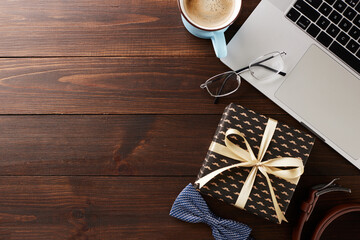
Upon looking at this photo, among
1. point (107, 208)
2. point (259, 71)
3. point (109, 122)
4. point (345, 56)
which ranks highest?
point (345, 56)

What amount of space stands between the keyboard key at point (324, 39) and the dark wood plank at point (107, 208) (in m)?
0.30

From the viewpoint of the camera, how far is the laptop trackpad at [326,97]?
71 centimetres

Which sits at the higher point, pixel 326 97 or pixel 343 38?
pixel 343 38

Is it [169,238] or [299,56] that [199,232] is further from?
[299,56]

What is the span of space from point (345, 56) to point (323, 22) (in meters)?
0.09

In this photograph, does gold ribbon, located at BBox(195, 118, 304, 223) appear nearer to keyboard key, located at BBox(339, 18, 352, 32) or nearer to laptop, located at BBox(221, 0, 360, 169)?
laptop, located at BBox(221, 0, 360, 169)

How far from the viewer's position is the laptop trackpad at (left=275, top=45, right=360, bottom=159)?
2.34 ft

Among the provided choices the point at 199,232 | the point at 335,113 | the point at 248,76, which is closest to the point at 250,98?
the point at 248,76

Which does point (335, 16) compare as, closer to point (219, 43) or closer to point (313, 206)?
point (219, 43)

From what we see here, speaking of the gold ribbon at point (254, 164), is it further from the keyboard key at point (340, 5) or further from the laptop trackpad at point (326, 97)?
the keyboard key at point (340, 5)

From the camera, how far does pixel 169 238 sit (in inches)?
29.4

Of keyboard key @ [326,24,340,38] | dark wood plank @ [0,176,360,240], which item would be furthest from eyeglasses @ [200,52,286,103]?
dark wood plank @ [0,176,360,240]

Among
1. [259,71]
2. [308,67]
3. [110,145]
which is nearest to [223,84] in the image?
[259,71]

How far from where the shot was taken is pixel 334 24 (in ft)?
2.28
